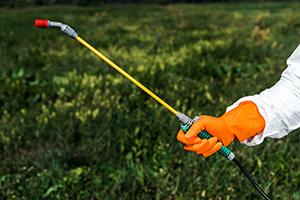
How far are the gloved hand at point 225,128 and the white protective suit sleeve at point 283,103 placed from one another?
0.04m

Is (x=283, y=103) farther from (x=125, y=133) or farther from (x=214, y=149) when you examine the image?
(x=125, y=133)

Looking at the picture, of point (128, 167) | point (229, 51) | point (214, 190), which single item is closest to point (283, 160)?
point (214, 190)

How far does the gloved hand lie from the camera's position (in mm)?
2314

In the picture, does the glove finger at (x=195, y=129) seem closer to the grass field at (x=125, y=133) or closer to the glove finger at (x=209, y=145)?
the glove finger at (x=209, y=145)

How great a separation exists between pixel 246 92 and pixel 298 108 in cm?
392

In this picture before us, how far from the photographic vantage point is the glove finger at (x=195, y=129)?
229cm

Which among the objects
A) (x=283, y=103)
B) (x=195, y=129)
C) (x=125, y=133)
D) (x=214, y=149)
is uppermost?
(x=283, y=103)

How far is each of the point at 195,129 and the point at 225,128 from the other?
191 millimetres

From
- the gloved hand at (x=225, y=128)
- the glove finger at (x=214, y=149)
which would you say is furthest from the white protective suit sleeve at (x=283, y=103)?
the glove finger at (x=214, y=149)

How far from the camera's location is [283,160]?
13.8 feet

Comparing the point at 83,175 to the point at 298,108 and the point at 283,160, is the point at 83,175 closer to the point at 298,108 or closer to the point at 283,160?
the point at 283,160

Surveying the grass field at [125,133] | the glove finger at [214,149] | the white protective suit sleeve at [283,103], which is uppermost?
the white protective suit sleeve at [283,103]

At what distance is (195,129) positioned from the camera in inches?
90.6

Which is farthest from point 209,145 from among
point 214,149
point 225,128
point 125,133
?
point 125,133
